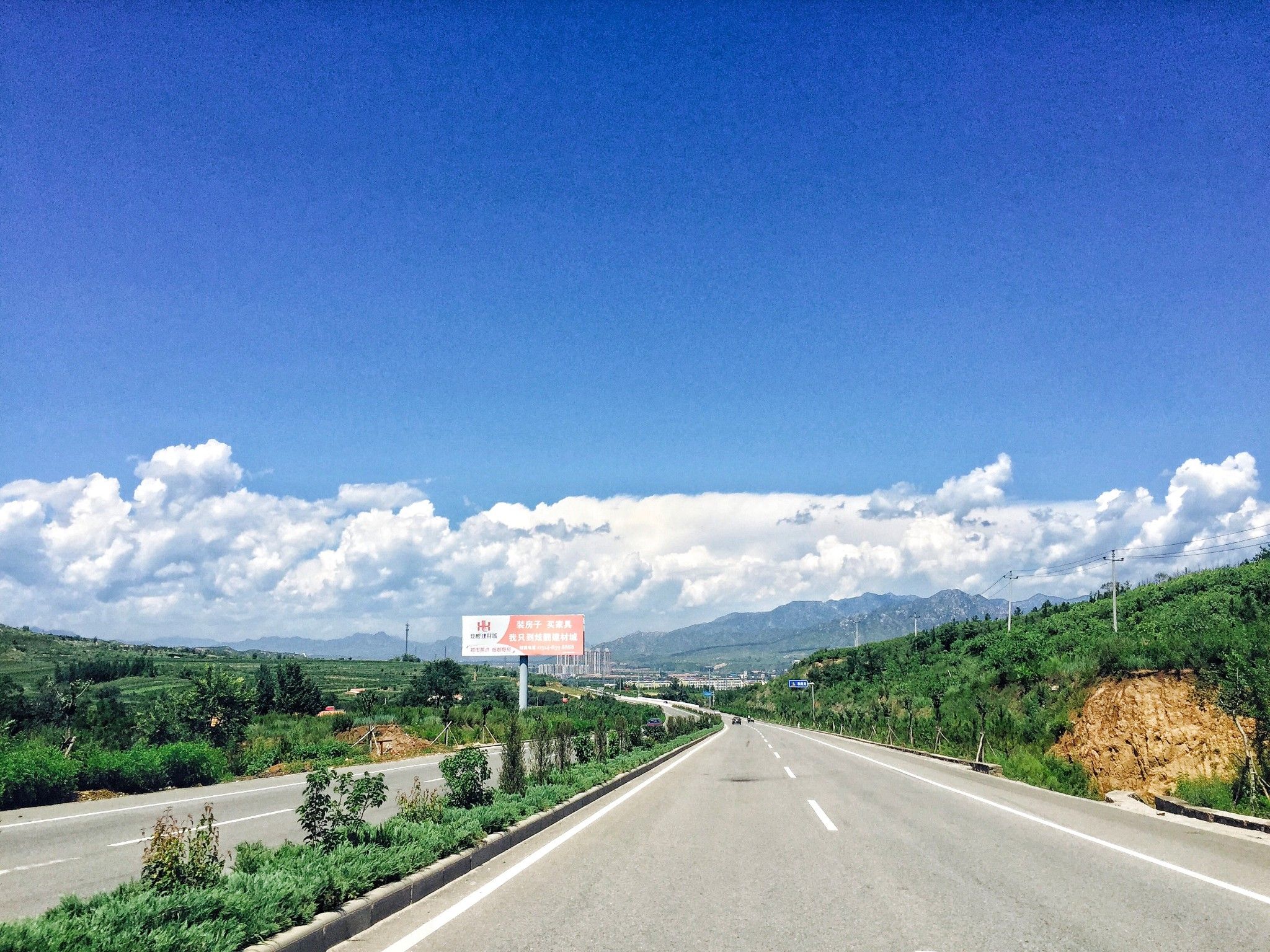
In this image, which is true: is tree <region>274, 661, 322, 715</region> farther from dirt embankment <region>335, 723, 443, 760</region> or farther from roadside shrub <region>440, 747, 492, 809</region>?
roadside shrub <region>440, 747, 492, 809</region>

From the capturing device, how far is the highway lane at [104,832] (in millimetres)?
8758

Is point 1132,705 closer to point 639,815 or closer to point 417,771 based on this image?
point 639,815

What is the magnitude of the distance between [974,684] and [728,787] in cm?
2800

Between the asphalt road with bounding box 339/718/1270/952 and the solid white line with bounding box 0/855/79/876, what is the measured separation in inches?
222

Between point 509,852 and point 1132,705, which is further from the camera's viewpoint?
point 1132,705

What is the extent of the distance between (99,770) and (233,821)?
677cm

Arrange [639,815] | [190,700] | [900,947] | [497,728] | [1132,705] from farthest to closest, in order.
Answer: [497,728]
[190,700]
[1132,705]
[639,815]
[900,947]

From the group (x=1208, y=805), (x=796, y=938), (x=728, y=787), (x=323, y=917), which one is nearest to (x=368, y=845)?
(x=323, y=917)

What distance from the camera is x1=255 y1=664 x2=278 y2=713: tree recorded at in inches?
2360

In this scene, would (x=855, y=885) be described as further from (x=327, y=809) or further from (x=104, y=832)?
(x=104, y=832)

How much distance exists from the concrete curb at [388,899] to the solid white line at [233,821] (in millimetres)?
4812

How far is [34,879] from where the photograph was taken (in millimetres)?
9078

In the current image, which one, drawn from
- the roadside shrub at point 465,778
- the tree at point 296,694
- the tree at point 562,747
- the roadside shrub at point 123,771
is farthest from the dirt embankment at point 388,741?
the roadside shrub at point 465,778

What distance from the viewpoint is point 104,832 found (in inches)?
511
